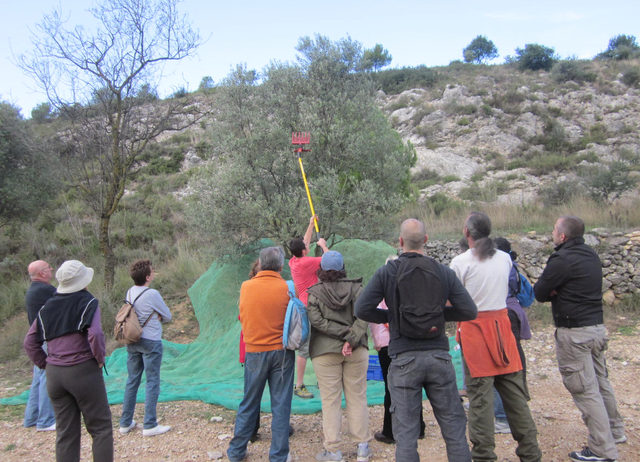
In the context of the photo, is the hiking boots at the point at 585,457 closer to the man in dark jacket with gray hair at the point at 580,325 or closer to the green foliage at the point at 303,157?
the man in dark jacket with gray hair at the point at 580,325

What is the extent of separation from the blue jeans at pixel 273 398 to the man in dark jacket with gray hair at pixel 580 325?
7.41 ft

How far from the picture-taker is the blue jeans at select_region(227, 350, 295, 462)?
382 cm

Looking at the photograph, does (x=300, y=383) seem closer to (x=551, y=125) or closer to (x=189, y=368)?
(x=189, y=368)

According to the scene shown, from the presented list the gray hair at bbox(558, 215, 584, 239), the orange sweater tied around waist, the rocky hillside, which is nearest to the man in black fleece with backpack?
the orange sweater tied around waist

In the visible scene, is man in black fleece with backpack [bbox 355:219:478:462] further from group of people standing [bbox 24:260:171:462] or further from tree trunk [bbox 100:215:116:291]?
tree trunk [bbox 100:215:116:291]

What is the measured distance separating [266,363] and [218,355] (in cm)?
339

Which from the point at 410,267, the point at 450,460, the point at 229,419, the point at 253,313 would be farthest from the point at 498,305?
the point at 229,419

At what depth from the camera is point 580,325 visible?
12.2 feet

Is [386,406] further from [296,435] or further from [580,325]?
[580,325]

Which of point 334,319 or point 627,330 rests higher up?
point 334,319

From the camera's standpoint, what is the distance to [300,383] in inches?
209

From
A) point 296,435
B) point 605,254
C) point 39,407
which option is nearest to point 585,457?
point 296,435

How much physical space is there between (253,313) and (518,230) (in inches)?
342

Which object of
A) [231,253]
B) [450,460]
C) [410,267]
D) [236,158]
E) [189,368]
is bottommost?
[189,368]
